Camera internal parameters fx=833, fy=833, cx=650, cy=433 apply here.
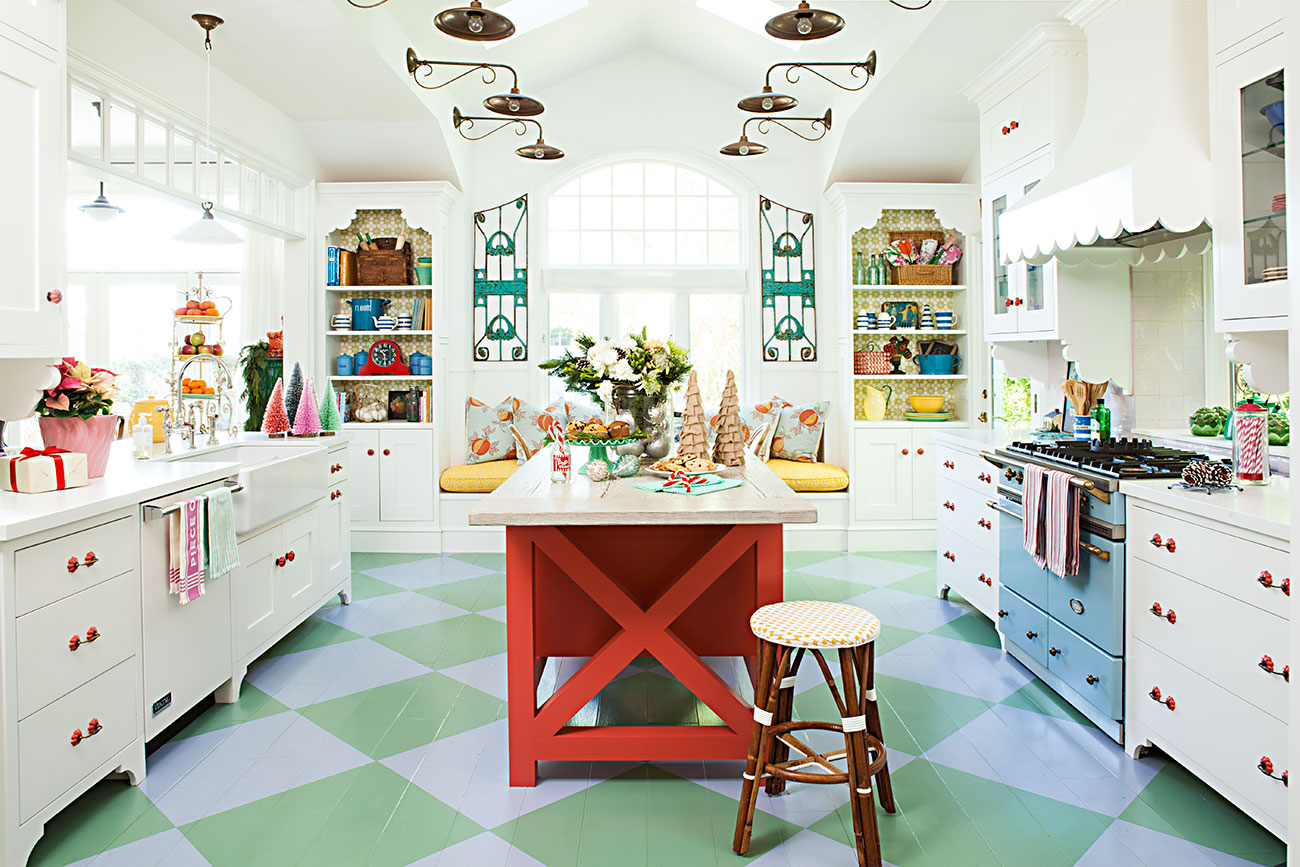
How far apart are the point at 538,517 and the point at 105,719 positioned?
4.72 ft

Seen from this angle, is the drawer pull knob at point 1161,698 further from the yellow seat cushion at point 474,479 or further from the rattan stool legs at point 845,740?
the yellow seat cushion at point 474,479

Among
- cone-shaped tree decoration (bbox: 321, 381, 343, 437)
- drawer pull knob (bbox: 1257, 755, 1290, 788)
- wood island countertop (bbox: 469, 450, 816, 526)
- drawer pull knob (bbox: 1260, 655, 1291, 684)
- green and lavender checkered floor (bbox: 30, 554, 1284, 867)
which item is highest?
cone-shaped tree decoration (bbox: 321, 381, 343, 437)

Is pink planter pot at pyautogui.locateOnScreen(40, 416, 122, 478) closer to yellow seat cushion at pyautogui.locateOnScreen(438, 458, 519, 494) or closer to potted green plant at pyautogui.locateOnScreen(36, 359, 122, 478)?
potted green plant at pyautogui.locateOnScreen(36, 359, 122, 478)

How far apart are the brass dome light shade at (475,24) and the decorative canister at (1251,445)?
290 cm

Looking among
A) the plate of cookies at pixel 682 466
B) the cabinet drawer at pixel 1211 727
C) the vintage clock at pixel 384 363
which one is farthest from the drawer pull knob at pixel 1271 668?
the vintage clock at pixel 384 363

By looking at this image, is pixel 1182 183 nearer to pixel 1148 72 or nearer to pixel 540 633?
pixel 1148 72

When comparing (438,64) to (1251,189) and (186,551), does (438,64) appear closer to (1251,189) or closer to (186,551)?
(186,551)

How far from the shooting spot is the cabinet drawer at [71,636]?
7.02 feet

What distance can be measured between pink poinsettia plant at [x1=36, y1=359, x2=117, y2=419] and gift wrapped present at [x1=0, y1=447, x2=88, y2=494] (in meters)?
0.17

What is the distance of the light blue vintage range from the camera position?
2.79m

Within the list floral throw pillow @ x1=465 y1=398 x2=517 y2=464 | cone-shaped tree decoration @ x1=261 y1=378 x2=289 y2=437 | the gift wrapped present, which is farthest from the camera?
floral throw pillow @ x1=465 y1=398 x2=517 y2=464

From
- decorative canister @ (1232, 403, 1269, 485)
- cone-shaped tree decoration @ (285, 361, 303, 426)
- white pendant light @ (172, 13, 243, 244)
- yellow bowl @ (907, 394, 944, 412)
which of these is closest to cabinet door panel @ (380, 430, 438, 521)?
cone-shaped tree decoration @ (285, 361, 303, 426)

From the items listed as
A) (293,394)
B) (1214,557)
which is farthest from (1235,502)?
(293,394)

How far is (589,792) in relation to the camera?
2549 millimetres
